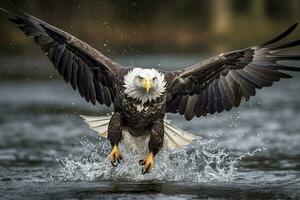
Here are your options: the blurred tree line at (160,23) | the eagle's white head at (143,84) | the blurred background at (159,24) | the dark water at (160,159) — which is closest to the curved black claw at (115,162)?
the dark water at (160,159)

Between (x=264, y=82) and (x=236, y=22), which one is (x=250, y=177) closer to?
(x=264, y=82)

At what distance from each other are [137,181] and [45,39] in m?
1.78

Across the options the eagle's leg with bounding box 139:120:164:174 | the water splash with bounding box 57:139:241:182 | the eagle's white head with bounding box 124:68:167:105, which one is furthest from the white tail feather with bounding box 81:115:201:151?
the eagle's white head with bounding box 124:68:167:105

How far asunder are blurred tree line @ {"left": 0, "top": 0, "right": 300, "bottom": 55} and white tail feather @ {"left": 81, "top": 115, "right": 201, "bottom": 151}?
16.9 metres

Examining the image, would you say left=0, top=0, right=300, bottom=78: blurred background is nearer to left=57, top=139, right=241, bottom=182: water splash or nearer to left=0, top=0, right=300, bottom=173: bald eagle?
left=57, top=139, right=241, bottom=182: water splash

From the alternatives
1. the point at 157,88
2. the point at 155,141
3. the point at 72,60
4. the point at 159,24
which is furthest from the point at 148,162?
the point at 159,24

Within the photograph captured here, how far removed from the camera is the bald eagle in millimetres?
8594

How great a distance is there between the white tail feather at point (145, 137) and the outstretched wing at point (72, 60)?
25 cm

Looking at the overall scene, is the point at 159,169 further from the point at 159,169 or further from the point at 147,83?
the point at 147,83

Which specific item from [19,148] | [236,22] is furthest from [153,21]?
[19,148]

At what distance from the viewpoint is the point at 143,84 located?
8.23 metres

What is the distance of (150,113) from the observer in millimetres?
8594

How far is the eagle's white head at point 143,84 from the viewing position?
27.1 ft

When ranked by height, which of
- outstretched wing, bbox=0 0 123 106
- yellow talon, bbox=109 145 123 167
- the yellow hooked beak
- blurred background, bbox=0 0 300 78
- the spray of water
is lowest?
the spray of water
